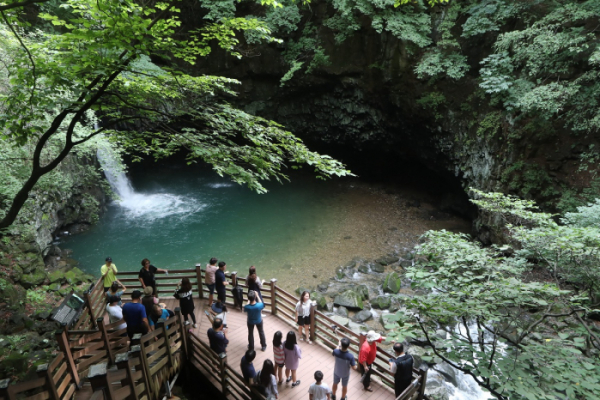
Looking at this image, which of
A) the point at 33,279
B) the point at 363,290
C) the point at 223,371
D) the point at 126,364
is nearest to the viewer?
the point at 126,364

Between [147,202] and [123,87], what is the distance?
16.4m

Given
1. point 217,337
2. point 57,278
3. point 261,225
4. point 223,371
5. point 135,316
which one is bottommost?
point 261,225

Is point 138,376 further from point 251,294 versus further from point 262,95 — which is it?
point 262,95

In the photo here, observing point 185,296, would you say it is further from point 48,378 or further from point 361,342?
point 361,342

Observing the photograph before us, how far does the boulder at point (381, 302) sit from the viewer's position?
12.2m

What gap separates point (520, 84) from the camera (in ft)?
40.2

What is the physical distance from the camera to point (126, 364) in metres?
4.81

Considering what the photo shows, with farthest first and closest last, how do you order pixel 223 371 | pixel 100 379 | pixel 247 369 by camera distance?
pixel 223 371
pixel 247 369
pixel 100 379

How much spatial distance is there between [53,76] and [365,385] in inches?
300

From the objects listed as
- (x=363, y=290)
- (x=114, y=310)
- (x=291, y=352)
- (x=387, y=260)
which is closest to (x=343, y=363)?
(x=291, y=352)

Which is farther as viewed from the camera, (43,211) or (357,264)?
(357,264)

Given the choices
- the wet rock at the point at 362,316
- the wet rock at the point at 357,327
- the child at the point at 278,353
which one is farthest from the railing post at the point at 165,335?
the wet rock at the point at 362,316

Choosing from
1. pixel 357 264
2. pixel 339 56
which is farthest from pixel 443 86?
pixel 357 264

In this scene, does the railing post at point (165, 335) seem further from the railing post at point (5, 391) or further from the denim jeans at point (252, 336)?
the railing post at point (5, 391)
